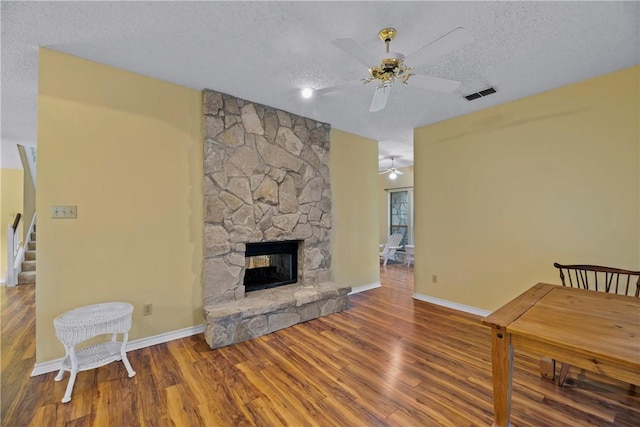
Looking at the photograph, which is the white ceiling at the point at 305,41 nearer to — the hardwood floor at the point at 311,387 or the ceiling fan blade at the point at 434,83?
the ceiling fan blade at the point at 434,83

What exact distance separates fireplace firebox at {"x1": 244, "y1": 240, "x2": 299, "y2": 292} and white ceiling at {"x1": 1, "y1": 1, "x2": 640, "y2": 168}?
1.83 metres

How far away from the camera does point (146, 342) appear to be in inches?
99.8

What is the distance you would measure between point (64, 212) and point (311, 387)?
2440 millimetres

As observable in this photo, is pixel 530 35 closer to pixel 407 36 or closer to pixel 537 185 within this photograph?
pixel 407 36

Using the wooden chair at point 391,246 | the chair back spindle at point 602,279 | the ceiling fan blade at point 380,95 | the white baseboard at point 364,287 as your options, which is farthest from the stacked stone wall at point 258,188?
the wooden chair at point 391,246

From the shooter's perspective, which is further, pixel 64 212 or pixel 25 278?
pixel 25 278

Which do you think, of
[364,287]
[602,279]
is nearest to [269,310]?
[364,287]

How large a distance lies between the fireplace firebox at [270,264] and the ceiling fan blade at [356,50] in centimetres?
236

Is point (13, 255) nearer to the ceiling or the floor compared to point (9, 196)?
nearer to the floor

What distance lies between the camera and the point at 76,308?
2.21 metres

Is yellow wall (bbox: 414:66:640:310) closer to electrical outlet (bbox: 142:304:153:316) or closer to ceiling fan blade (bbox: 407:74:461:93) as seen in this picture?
ceiling fan blade (bbox: 407:74:461:93)

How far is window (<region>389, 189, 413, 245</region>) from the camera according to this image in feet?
23.3

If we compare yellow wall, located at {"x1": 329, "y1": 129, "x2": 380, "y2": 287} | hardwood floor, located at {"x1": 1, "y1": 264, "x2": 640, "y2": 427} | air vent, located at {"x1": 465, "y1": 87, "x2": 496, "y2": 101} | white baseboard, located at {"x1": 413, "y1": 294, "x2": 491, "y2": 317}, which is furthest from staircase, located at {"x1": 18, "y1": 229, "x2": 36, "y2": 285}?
air vent, located at {"x1": 465, "y1": 87, "x2": 496, "y2": 101}

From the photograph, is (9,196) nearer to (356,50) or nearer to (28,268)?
(28,268)
